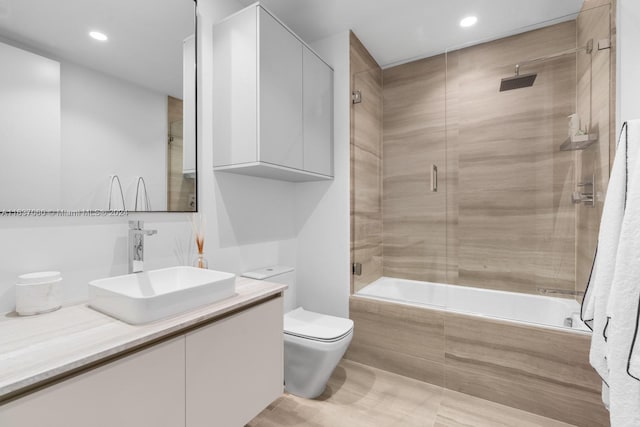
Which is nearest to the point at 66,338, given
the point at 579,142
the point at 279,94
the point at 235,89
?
the point at 235,89

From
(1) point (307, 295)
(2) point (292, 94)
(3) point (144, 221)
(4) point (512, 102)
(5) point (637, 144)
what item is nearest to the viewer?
(5) point (637, 144)

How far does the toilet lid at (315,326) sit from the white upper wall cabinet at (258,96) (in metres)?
1.00

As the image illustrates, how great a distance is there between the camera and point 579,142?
191cm

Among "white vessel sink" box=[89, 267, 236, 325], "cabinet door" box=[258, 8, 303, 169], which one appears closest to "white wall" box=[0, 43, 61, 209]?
"white vessel sink" box=[89, 267, 236, 325]

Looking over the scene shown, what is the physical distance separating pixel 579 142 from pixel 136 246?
104 inches

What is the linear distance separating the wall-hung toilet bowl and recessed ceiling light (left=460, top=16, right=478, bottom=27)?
93.3 inches

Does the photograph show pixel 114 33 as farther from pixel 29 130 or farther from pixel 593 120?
pixel 593 120

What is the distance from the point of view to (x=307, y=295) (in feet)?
8.26

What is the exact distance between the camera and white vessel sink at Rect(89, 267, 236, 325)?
97 centimetres

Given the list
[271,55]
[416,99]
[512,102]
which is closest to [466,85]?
[512,102]

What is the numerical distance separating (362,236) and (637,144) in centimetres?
169

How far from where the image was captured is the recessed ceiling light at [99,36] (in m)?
1.27

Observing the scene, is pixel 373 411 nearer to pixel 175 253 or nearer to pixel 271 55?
pixel 175 253

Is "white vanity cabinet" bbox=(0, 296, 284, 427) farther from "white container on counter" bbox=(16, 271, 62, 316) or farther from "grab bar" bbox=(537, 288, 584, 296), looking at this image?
"grab bar" bbox=(537, 288, 584, 296)
